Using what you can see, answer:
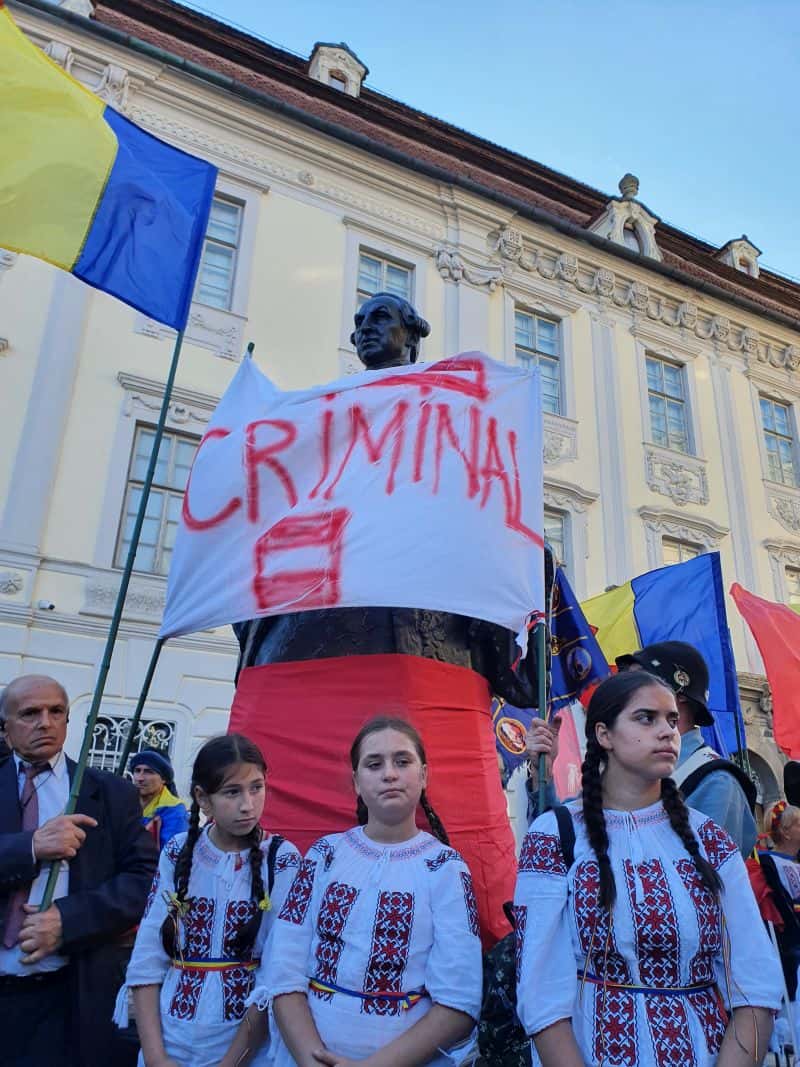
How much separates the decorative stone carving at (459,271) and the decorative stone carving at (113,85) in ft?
16.3

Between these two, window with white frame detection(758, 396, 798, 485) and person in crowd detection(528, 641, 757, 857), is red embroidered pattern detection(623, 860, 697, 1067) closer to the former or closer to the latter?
person in crowd detection(528, 641, 757, 857)

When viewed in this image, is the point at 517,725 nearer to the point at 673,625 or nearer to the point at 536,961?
the point at 673,625

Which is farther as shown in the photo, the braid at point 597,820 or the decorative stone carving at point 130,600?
the decorative stone carving at point 130,600

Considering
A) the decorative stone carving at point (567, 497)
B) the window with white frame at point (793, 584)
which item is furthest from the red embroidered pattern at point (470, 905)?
the window with white frame at point (793, 584)

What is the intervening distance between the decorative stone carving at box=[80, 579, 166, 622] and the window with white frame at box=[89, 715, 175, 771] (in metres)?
1.12

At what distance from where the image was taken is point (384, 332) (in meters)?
3.35

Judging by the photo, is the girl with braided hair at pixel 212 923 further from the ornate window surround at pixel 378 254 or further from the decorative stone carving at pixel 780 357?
the decorative stone carving at pixel 780 357

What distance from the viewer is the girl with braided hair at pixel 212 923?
6.21ft

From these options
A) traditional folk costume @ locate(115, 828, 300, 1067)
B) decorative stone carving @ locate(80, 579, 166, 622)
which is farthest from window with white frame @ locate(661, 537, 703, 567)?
traditional folk costume @ locate(115, 828, 300, 1067)

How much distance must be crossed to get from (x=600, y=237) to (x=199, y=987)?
1469 centimetres

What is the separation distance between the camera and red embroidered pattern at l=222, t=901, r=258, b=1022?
192 centimetres

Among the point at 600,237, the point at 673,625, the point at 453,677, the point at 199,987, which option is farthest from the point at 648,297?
the point at 199,987

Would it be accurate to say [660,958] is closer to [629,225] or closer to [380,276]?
[380,276]

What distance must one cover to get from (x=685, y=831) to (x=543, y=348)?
41.7 ft
